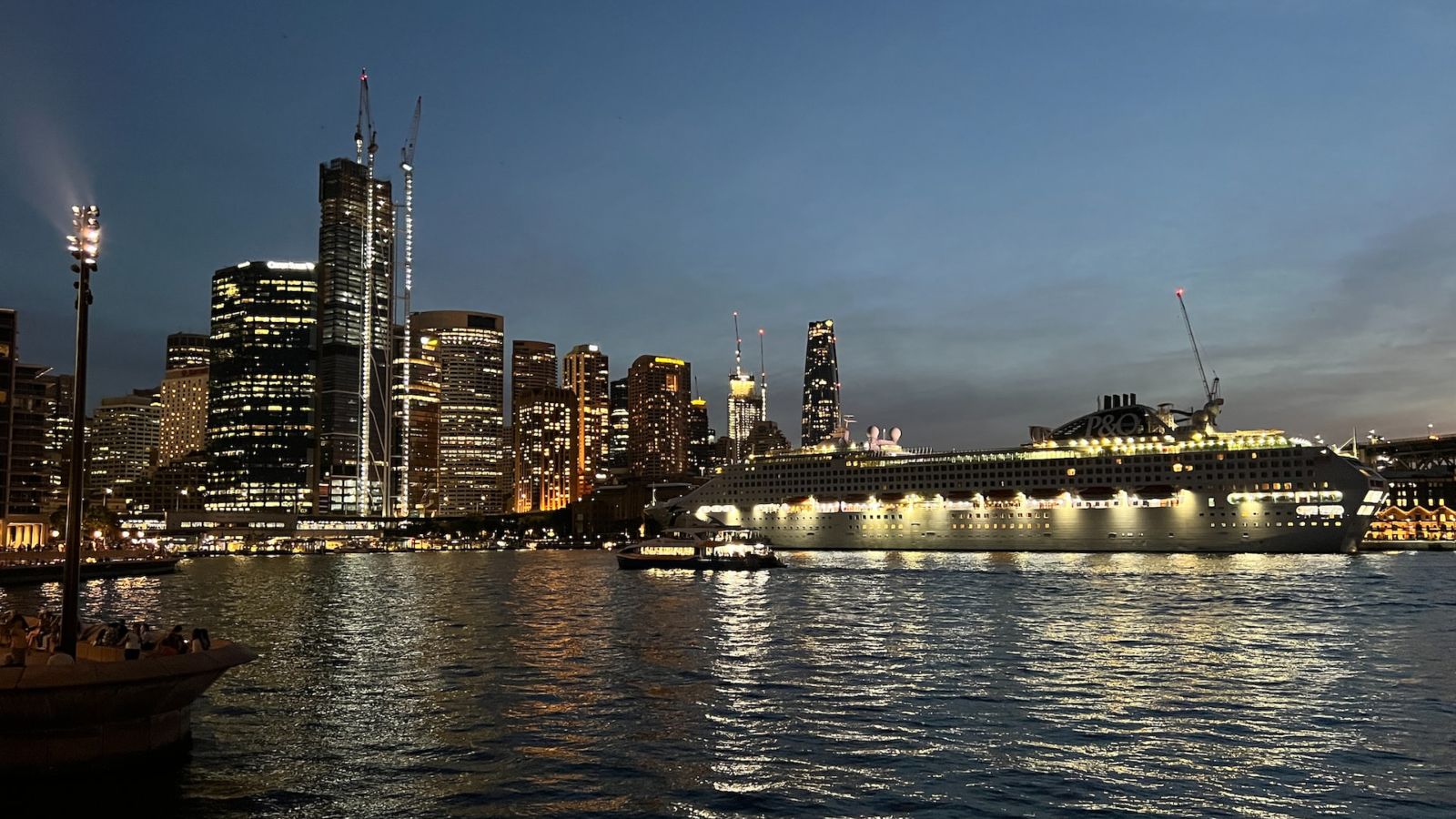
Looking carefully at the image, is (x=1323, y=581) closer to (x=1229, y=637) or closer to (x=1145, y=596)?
(x=1145, y=596)

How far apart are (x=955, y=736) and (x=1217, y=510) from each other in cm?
11599

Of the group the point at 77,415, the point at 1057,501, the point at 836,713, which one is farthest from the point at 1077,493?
the point at 77,415

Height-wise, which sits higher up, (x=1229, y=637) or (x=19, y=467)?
(x=19, y=467)

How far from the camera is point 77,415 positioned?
2352 cm

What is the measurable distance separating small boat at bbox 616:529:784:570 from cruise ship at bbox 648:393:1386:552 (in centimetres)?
4020

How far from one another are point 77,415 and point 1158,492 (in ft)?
421

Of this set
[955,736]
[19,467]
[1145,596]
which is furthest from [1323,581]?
[19,467]

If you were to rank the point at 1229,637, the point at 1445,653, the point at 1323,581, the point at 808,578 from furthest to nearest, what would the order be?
the point at 808,578 < the point at 1323,581 < the point at 1229,637 < the point at 1445,653

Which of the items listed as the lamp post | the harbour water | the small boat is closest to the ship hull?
the small boat

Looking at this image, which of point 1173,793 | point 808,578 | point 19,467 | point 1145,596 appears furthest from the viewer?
point 19,467

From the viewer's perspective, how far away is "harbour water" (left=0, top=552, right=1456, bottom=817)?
20.1 m

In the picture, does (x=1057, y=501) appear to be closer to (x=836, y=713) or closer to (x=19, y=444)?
(x=836, y=713)

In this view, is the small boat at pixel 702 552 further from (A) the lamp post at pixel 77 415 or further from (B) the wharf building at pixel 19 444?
(A) the lamp post at pixel 77 415

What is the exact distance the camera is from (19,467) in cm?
13875
